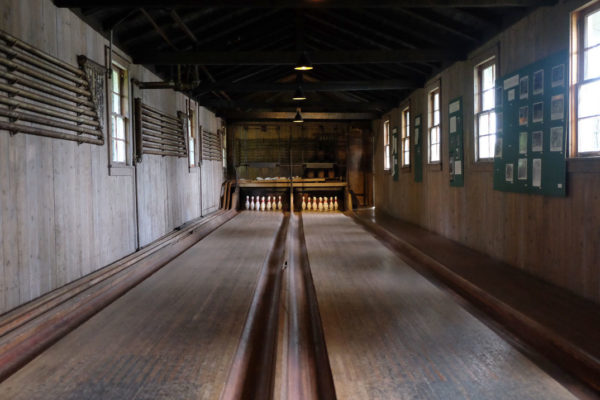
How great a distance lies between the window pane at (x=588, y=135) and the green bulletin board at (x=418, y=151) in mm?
4824

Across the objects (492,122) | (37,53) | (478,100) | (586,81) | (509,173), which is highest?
(37,53)

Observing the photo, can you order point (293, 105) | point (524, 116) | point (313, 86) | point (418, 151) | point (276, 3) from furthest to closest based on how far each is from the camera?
point (293, 105) < point (313, 86) < point (418, 151) < point (276, 3) < point (524, 116)

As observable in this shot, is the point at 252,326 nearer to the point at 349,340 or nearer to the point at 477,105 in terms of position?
the point at 349,340

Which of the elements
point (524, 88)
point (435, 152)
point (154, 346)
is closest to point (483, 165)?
point (524, 88)

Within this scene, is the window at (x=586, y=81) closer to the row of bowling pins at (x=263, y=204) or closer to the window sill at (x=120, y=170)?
the window sill at (x=120, y=170)

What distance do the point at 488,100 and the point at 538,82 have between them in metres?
1.42

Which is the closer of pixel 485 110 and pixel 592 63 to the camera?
pixel 592 63

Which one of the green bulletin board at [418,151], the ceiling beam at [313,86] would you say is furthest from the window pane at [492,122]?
the ceiling beam at [313,86]

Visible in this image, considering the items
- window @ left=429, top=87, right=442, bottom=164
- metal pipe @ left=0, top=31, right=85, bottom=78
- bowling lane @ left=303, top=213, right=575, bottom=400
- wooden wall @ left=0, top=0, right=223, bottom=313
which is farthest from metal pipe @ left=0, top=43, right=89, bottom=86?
window @ left=429, top=87, right=442, bottom=164

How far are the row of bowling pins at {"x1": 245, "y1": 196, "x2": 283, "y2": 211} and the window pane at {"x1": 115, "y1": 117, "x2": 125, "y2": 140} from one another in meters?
7.10

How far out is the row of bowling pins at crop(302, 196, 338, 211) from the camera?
13.3 m

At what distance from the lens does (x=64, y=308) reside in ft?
12.6

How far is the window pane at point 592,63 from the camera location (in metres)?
3.78

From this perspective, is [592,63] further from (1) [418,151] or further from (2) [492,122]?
(1) [418,151]
